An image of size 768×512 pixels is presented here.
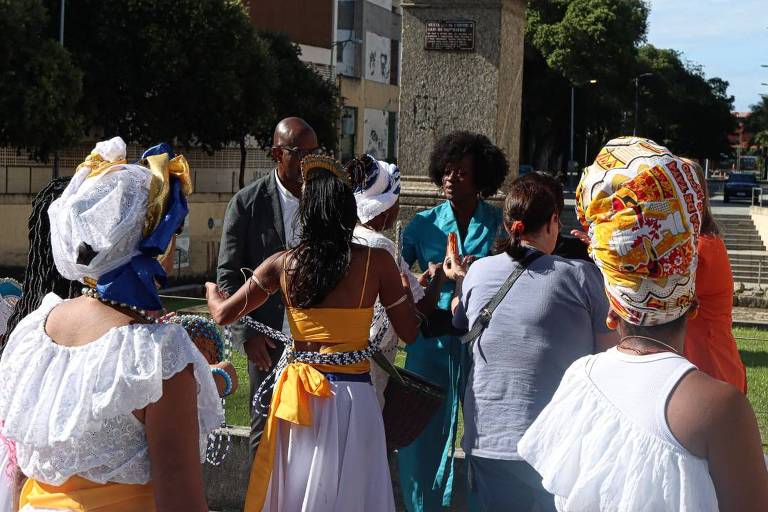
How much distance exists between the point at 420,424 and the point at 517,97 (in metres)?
5.56

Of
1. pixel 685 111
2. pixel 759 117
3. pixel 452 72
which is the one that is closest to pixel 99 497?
pixel 452 72

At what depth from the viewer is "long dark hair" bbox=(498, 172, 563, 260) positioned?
436 cm

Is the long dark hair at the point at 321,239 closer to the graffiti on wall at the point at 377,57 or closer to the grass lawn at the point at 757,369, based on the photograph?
the grass lawn at the point at 757,369

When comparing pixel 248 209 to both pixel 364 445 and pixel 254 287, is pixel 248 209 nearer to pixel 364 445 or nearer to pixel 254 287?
pixel 254 287

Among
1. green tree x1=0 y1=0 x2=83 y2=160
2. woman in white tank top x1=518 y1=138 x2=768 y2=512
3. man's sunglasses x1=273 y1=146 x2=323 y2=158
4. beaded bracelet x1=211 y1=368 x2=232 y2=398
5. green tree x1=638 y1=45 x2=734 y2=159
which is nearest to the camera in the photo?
woman in white tank top x1=518 y1=138 x2=768 y2=512

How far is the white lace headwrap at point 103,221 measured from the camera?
2754mm

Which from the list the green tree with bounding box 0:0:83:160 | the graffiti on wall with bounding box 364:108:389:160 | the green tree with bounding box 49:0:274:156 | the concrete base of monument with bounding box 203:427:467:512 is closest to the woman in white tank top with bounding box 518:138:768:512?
the concrete base of monument with bounding box 203:427:467:512

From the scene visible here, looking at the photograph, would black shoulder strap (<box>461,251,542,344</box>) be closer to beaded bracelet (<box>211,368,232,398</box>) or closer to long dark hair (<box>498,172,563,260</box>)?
long dark hair (<box>498,172,563,260</box>)

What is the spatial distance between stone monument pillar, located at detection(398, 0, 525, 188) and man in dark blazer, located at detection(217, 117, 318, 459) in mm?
3774

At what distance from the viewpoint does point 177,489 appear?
261 cm

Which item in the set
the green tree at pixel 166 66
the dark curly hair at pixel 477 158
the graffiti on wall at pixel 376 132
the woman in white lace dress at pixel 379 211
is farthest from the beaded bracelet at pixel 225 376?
the graffiti on wall at pixel 376 132

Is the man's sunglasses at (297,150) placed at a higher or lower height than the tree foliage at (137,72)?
lower

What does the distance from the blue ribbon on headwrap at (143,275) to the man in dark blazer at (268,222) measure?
109 inches

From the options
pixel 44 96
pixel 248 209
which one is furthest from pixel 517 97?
pixel 44 96
